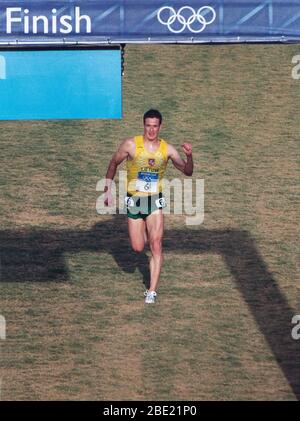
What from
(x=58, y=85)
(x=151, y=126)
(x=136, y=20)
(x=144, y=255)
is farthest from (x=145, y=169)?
(x=144, y=255)

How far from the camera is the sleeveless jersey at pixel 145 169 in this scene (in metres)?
17.5

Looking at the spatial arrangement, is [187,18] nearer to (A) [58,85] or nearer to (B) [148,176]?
(A) [58,85]

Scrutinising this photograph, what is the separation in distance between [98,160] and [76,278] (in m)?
5.52

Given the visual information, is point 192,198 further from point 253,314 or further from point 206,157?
point 253,314

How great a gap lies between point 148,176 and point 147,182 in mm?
75

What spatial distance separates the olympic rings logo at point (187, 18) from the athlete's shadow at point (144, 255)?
3.96m

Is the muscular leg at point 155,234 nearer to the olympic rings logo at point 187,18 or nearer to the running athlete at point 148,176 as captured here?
the running athlete at point 148,176

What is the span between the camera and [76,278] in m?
19.3

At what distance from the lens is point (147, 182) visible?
17.7 metres

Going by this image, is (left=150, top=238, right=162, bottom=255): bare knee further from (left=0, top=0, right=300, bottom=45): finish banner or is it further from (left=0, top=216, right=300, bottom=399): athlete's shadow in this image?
(left=0, top=0, right=300, bottom=45): finish banner

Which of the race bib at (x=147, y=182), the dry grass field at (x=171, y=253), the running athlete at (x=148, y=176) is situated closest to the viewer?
the dry grass field at (x=171, y=253)

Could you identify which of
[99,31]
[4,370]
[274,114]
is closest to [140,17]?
[99,31]

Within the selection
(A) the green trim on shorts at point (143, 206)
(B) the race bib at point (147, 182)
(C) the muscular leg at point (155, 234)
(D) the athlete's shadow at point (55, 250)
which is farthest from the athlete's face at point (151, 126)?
(D) the athlete's shadow at point (55, 250)

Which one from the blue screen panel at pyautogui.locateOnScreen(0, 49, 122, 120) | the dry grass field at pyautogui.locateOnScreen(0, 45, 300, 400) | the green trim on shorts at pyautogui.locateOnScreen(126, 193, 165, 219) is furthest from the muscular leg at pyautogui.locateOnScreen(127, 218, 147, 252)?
the blue screen panel at pyautogui.locateOnScreen(0, 49, 122, 120)
